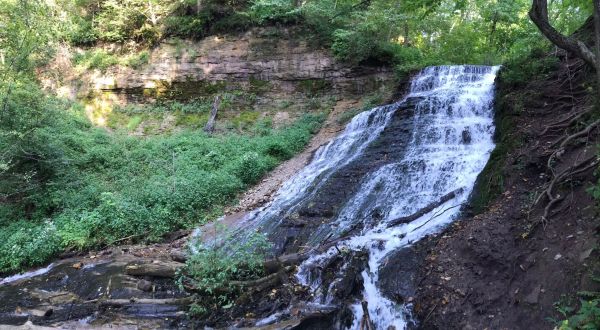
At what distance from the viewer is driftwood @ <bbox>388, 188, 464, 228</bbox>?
8.02 m

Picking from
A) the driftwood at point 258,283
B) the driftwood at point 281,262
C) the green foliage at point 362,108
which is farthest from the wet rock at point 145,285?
the green foliage at point 362,108

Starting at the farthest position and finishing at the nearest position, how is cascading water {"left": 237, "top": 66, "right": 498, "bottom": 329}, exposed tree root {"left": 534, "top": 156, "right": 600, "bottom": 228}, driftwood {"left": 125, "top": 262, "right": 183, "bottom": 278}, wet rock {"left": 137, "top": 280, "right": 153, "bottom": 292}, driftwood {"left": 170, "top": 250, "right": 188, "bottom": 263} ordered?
driftwood {"left": 170, "top": 250, "right": 188, "bottom": 263}, driftwood {"left": 125, "top": 262, "right": 183, "bottom": 278}, wet rock {"left": 137, "top": 280, "right": 153, "bottom": 292}, cascading water {"left": 237, "top": 66, "right": 498, "bottom": 329}, exposed tree root {"left": 534, "top": 156, "right": 600, "bottom": 228}

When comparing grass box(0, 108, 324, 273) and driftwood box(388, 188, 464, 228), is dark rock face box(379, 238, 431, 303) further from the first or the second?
grass box(0, 108, 324, 273)

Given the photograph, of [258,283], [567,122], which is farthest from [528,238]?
[258,283]

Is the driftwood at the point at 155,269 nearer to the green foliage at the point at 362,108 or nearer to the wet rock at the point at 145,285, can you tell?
the wet rock at the point at 145,285

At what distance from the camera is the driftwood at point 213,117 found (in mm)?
17831

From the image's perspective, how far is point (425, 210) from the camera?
320 inches

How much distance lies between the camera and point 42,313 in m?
6.93

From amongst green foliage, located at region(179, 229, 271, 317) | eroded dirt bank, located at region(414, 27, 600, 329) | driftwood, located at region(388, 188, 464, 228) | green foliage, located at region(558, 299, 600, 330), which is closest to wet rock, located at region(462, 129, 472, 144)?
eroded dirt bank, located at region(414, 27, 600, 329)

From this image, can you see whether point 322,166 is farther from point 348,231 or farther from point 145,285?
point 145,285

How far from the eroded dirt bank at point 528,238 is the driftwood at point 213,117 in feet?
41.6

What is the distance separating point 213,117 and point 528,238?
15096mm

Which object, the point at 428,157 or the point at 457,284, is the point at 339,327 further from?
the point at 428,157

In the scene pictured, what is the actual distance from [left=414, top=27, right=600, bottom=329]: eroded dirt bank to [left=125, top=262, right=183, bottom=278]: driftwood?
15.6 feet
